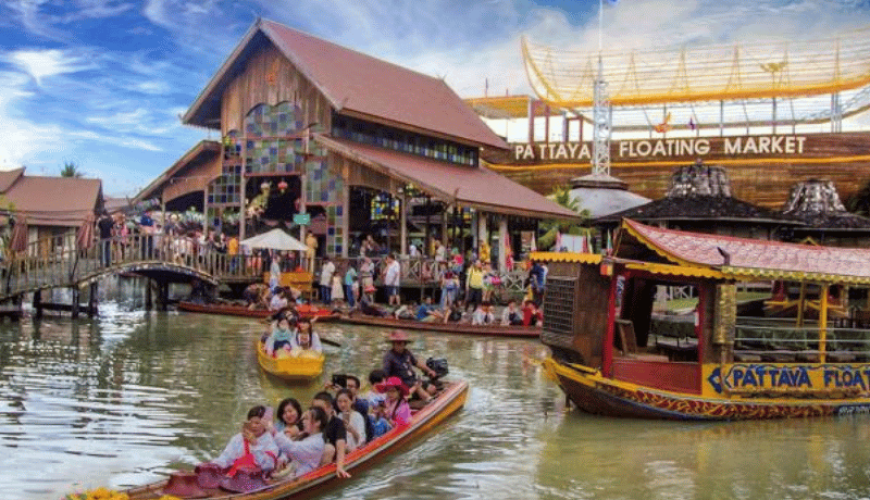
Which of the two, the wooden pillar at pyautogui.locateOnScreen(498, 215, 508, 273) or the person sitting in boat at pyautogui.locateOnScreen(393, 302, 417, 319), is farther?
the wooden pillar at pyautogui.locateOnScreen(498, 215, 508, 273)

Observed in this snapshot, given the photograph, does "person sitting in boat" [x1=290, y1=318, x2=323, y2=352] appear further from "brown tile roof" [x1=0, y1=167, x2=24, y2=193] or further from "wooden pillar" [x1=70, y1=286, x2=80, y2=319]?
"brown tile roof" [x1=0, y1=167, x2=24, y2=193]

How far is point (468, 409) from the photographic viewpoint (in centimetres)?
1494

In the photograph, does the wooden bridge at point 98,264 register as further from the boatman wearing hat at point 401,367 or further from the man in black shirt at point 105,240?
the boatman wearing hat at point 401,367

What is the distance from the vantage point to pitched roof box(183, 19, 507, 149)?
32.2m

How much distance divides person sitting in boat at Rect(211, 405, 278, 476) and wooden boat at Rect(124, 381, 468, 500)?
23 centimetres

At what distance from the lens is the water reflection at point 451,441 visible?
34.8 ft

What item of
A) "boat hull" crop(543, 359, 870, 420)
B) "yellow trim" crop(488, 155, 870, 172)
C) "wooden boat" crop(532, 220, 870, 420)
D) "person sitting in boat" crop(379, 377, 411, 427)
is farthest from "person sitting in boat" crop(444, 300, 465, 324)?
"yellow trim" crop(488, 155, 870, 172)

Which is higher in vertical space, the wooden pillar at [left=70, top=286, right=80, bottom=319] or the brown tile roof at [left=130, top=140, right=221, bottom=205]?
the brown tile roof at [left=130, top=140, right=221, bottom=205]

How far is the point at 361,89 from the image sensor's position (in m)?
33.9

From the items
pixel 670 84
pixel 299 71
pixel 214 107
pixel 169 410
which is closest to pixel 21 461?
pixel 169 410

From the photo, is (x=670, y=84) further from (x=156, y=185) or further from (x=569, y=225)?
(x=156, y=185)

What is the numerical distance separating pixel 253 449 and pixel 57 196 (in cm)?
4404

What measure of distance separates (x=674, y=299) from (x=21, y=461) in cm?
2376

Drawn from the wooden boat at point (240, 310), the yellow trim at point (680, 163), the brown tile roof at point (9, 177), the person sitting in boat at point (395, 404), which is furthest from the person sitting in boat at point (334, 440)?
the brown tile roof at point (9, 177)
